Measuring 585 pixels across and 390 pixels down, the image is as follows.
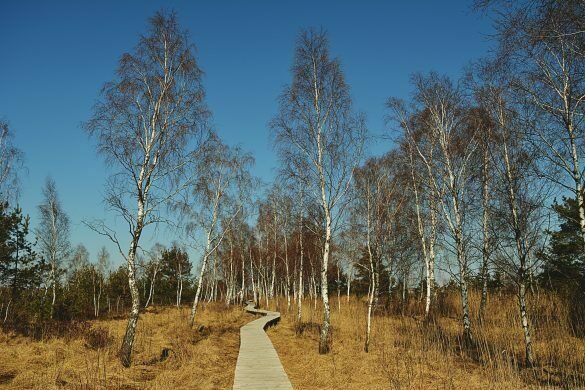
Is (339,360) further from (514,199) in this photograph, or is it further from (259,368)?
(514,199)

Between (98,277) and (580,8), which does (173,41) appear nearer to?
(580,8)

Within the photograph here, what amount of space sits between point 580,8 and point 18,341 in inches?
721

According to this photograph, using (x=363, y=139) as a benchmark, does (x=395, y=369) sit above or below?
below

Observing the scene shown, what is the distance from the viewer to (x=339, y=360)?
10500mm

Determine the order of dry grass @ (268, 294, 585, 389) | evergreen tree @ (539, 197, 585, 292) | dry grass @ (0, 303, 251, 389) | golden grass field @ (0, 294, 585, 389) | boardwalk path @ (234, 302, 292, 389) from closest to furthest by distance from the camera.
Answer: boardwalk path @ (234, 302, 292, 389) < dry grass @ (268, 294, 585, 389) < golden grass field @ (0, 294, 585, 389) < dry grass @ (0, 303, 251, 389) < evergreen tree @ (539, 197, 585, 292)

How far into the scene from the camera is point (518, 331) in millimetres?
12992

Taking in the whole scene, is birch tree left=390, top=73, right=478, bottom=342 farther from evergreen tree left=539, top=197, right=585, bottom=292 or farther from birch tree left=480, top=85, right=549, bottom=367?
evergreen tree left=539, top=197, right=585, bottom=292

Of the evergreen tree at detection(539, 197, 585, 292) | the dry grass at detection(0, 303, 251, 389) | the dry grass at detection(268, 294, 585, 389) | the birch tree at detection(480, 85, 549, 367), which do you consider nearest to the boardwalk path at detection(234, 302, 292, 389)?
the dry grass at detection(0, 303, 251, 389)

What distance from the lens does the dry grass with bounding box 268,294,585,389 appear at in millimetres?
7828

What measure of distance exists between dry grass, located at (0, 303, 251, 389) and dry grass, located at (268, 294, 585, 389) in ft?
7.24

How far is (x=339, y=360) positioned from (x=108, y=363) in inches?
262

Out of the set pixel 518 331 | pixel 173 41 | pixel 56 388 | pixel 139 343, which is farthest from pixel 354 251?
pixel 56 388

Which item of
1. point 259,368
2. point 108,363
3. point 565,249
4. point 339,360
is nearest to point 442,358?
point 339,360

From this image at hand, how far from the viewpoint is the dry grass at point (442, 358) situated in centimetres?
783
